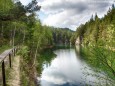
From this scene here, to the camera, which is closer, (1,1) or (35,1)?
(35,1)

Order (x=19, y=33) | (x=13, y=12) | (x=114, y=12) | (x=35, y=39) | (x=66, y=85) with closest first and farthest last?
(x=13, y=12), (x=66, y=85), (x=19, y=33), (x=35, y=39), (x=114, y=12)

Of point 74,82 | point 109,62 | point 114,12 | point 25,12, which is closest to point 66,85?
point 74,82

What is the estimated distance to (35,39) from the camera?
7988cm

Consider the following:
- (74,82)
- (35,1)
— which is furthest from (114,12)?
(35,1)

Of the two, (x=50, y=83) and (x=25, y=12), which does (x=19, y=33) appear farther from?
(x=25, y=12)

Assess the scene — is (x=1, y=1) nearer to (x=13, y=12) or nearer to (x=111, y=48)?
(x=13, y=12)

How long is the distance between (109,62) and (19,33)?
59.9 metres

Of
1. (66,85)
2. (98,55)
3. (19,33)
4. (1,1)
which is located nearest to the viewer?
(98,55)

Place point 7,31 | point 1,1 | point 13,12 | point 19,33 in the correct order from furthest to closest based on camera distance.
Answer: point 19,33 < point 7,31 < point 1,1 < point 13,12

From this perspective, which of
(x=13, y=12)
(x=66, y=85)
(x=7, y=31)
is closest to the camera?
(x=13, y=12)

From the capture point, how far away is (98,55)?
1196 cm

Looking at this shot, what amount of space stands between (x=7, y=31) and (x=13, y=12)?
1370 inches

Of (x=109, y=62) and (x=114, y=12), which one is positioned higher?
(x=114, y=12)

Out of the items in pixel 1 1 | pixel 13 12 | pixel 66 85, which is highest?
pixel 1 1
